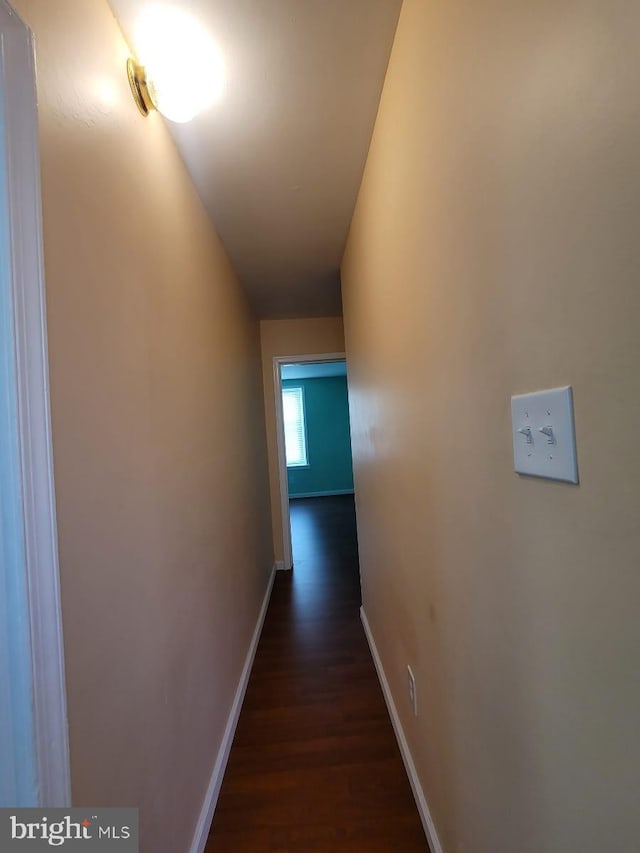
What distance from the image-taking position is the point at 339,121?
55.0 inches

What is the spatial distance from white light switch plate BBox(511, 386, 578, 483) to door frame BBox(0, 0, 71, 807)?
28.4 inches

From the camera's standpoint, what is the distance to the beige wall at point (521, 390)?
410 mm

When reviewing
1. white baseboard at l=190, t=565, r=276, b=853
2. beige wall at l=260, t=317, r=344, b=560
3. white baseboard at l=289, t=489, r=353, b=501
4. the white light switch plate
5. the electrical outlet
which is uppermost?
beige wall at l=260, t=317, r=344, b=560

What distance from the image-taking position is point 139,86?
3.45 ft

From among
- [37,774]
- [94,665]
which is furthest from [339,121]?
[37,774]

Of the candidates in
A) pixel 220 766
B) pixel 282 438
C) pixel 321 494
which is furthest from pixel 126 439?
pixel 321 494

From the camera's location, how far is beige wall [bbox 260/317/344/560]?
3.82m

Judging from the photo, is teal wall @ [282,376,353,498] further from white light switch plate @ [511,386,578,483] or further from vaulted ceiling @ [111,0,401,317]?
white light switch plate @ [511,386,578,483]

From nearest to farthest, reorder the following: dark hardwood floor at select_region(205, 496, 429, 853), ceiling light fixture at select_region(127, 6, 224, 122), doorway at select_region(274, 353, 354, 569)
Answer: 1. ceiling light fixture at select_region(127, 6, 224, 122)
2. dark hardwood floor at select_region(205, 496, 429, 853)
3. doorway at select_region(274, 353, 354, 569)

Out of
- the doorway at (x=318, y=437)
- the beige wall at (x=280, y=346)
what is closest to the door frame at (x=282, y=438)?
the beige wall at (x=280, y=346)

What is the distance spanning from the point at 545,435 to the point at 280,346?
11.5ft

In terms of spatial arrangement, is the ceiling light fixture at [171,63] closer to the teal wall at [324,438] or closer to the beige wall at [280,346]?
the beige wall at [280,346]
